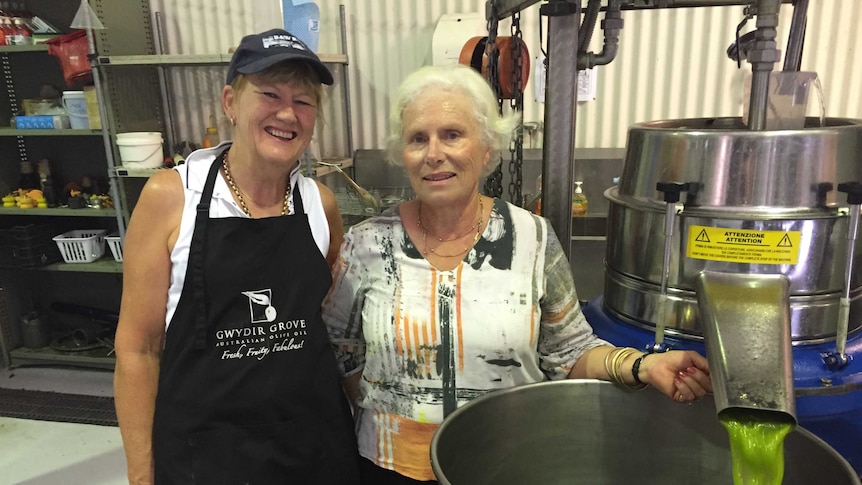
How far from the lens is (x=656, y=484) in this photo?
1.10 meters

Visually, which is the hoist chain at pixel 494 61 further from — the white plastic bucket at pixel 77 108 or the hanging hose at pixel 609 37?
the white plastic bucket at pixel 77 108

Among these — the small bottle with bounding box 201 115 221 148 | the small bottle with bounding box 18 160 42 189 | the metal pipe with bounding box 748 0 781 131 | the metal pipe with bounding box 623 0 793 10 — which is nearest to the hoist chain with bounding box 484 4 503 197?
the metal pipe with bounding box 623 0 793 10

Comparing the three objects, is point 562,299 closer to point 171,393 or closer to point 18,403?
point 171,393

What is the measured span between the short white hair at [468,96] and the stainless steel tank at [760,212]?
302 mm

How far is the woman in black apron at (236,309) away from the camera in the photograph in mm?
1204

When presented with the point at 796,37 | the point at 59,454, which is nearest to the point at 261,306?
the point at 796,37

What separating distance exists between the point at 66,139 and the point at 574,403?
3513mm

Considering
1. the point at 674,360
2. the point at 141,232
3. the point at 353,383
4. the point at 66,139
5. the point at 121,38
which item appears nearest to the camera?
the point at 674,360

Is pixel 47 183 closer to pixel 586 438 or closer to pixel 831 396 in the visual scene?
pixel 586 438

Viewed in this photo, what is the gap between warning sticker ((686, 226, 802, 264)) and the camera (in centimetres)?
105

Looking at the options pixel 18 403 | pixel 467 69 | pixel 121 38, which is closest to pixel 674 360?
pixel 467 69

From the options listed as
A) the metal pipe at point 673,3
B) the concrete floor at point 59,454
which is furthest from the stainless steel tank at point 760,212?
the concrete floor at point 59,454

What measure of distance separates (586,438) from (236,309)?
76 centimetres

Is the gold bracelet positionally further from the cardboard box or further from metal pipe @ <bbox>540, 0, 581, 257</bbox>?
the cardboard box
